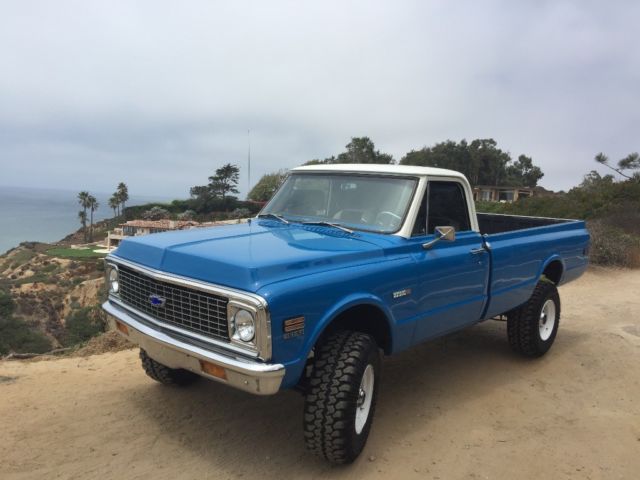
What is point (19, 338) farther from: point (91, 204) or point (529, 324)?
point (91, 204)

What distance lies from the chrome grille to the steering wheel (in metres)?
1.56

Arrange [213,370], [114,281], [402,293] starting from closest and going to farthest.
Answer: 1. [213,370]
2. [402,293]
3. [114,281]

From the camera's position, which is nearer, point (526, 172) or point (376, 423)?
point (376, 423)

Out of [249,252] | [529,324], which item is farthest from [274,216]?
[529,324]

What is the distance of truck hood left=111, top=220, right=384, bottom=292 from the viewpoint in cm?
284

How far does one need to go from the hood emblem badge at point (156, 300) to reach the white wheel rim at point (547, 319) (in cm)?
414

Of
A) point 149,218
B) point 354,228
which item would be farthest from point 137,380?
point 149,218

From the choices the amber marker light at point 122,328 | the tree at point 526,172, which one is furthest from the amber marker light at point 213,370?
the tree at point 526,172

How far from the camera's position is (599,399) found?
4.52 m

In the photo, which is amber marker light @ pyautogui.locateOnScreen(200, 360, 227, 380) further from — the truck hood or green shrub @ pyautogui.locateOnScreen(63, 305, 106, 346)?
green shrub @ pyautogui.locateOnScreen(63, 305, 106, 346)

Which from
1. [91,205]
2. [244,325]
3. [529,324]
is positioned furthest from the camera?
[91,205]

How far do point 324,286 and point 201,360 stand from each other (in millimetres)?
815

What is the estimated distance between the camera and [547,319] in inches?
221

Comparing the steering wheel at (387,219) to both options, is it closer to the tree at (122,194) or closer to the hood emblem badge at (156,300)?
the hood emblem badge at (156,300)
